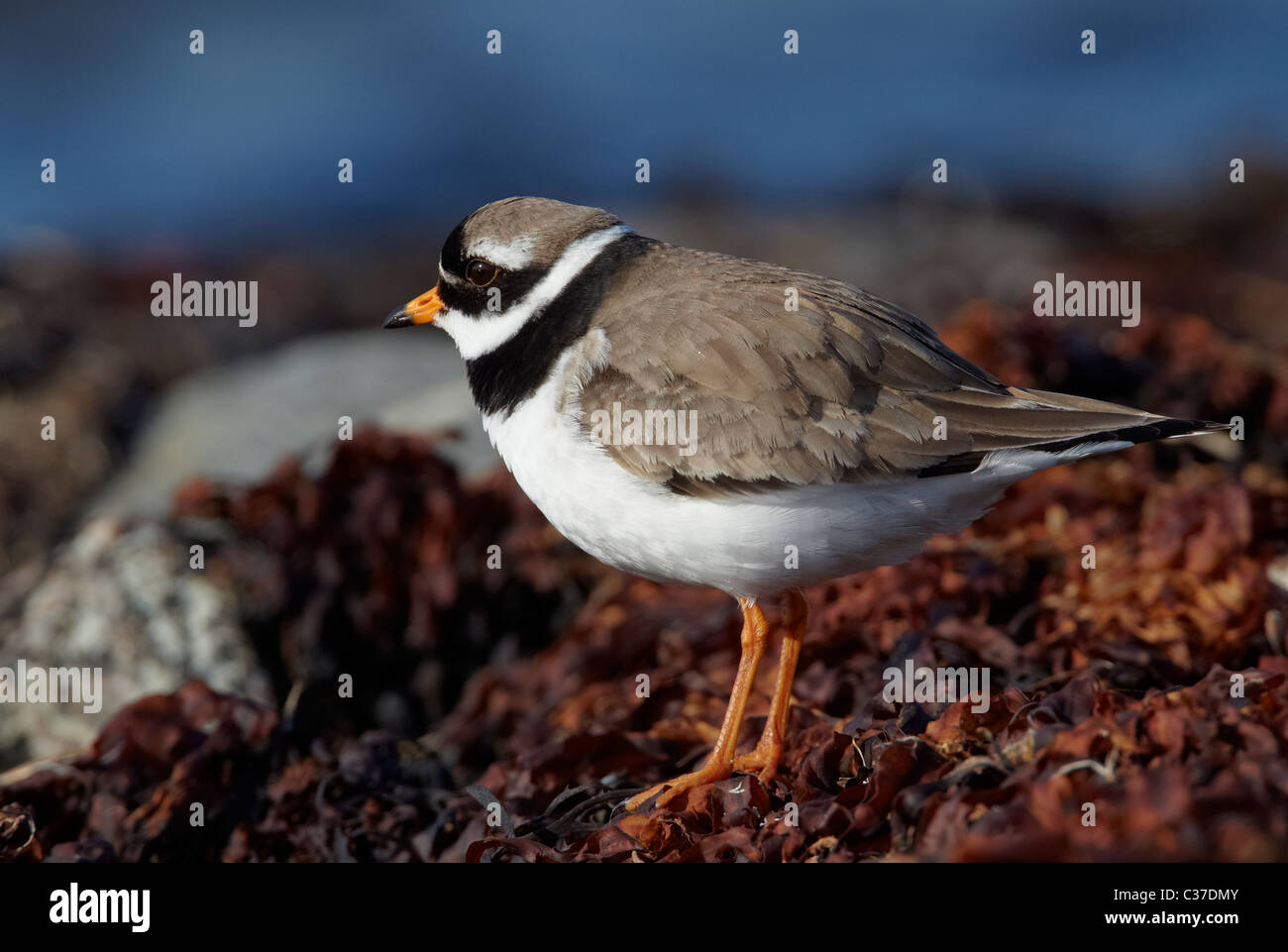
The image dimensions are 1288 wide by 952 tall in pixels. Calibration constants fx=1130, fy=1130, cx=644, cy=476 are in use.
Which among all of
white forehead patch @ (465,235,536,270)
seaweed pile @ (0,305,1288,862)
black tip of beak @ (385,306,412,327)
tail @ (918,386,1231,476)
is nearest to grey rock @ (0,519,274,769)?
seaweed pile @ (0,305,1288,862)

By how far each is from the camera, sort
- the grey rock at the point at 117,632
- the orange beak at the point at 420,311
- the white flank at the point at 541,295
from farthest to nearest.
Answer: the grey rock at the point at 117,632 → the orange beak at the point at 420,311 → the white flank at the point at 541,295

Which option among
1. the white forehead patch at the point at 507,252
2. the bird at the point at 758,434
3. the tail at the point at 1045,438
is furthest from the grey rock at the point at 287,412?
the tail at the point at 1045,438

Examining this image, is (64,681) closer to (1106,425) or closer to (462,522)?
(462,522)

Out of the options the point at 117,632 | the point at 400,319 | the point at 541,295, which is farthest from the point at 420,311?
the point at 117,632

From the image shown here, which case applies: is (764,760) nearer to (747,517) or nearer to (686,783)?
(686,783)

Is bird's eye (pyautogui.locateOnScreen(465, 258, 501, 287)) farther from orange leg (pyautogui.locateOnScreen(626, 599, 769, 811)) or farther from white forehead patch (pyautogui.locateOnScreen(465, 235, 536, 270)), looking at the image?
orange leg (pyautogui.locateOnScreen(626, 599, 769, 811))

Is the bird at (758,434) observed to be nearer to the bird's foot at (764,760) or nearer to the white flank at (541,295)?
the bird's foot at (764,760)

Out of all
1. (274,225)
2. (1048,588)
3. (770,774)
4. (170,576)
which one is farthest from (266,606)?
(274,225)
